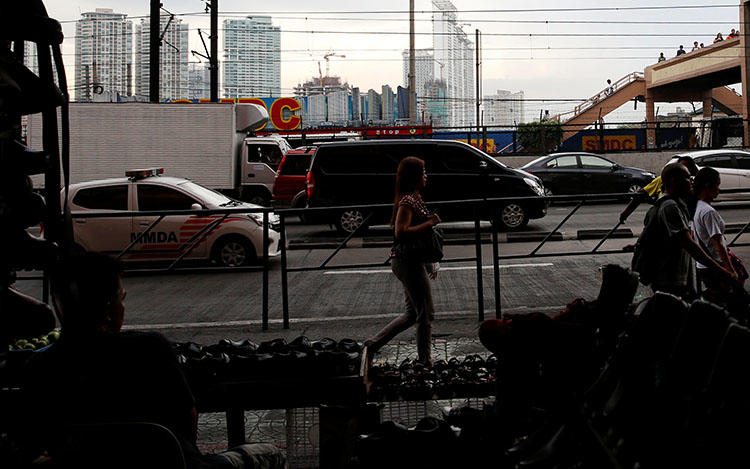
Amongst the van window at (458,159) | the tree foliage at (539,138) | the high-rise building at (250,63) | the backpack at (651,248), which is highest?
the high-rise building at (250,63)

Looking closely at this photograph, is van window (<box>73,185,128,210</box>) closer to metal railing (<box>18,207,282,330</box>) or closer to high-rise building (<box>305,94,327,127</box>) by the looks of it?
metal railing (<box>18,207,282,330</box>)

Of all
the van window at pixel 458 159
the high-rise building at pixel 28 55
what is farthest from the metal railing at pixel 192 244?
the van window at pixel 458 159

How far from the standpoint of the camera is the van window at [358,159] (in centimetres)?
1881

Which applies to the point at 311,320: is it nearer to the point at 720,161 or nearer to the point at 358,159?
the point at 358,159

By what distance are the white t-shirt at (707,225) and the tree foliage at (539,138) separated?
82.4ft

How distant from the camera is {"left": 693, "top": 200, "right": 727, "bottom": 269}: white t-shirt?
6.78 metres

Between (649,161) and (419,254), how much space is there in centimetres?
2653

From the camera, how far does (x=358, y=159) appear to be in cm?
1888

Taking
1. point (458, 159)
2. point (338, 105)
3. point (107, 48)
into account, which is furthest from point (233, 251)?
point (338, 105)

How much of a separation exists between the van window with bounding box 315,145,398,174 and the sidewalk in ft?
36.8

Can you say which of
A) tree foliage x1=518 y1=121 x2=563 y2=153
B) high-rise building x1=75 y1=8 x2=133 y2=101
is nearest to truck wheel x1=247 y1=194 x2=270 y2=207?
tree foliage x1=518 y1=121 x2=563 y2=153

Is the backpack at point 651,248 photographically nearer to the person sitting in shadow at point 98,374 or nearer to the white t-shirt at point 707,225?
the white t-shirt at point 707,225

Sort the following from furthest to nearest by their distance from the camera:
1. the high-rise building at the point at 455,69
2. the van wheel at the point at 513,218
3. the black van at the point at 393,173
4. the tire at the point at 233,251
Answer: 1. the high-rise building at the point at 455,69
2. the black van at the point at 393,173
3. the van wheel at the point at 513,218
4. the tire at the point at 233,251

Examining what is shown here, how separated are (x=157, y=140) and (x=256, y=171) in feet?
10.1
